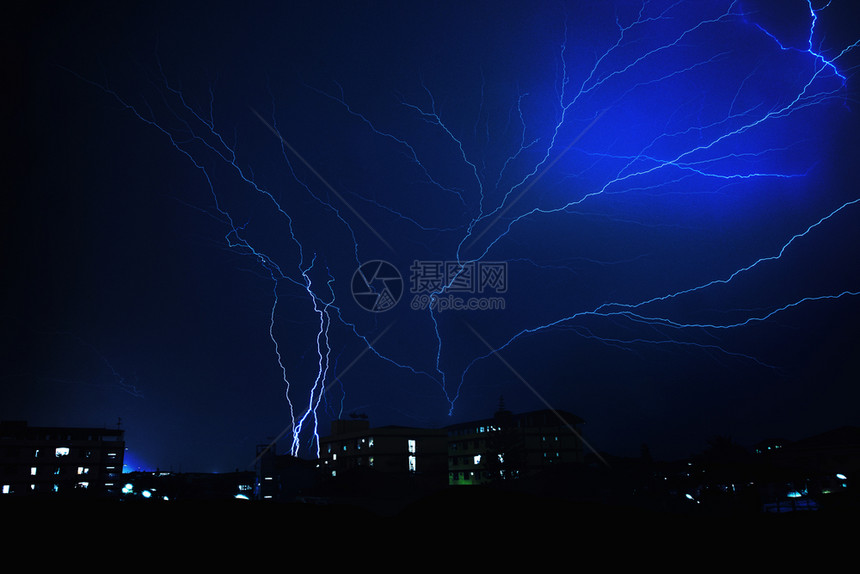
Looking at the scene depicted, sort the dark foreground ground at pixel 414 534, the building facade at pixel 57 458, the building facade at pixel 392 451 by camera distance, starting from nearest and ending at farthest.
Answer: the dark foreground ground at pixel 414 534 → the building facade at pixel 57 458 → the building facade at pixel 392 451

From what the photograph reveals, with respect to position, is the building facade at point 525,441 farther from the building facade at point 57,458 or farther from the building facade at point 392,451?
the building facade at point 57,458

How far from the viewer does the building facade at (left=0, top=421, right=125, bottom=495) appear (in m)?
24.0

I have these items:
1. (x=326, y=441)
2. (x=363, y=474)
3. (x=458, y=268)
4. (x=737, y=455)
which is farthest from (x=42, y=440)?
(x=737, y=455)

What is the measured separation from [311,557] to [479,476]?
28.1 metres

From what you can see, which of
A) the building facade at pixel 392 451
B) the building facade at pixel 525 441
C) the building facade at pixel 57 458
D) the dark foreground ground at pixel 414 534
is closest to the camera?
the dark foreground ground at pixel 414 534

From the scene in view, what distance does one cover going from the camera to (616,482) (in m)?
14.6

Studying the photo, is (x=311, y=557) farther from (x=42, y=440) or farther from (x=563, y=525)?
(x=42, y=440)

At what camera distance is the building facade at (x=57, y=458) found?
24.0m

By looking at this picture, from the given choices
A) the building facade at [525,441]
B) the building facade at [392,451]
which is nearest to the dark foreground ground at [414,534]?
the building facade at [392,451]

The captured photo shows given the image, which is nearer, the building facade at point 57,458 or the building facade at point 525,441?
the building facade at point 57,458

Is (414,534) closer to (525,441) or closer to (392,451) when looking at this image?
(392,451)

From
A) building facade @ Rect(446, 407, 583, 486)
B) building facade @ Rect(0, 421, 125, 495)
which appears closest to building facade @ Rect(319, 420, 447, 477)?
building facade @ Rect(446, 407, 583, 486)

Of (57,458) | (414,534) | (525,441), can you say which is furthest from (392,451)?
(414,534)

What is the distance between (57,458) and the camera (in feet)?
83.0
